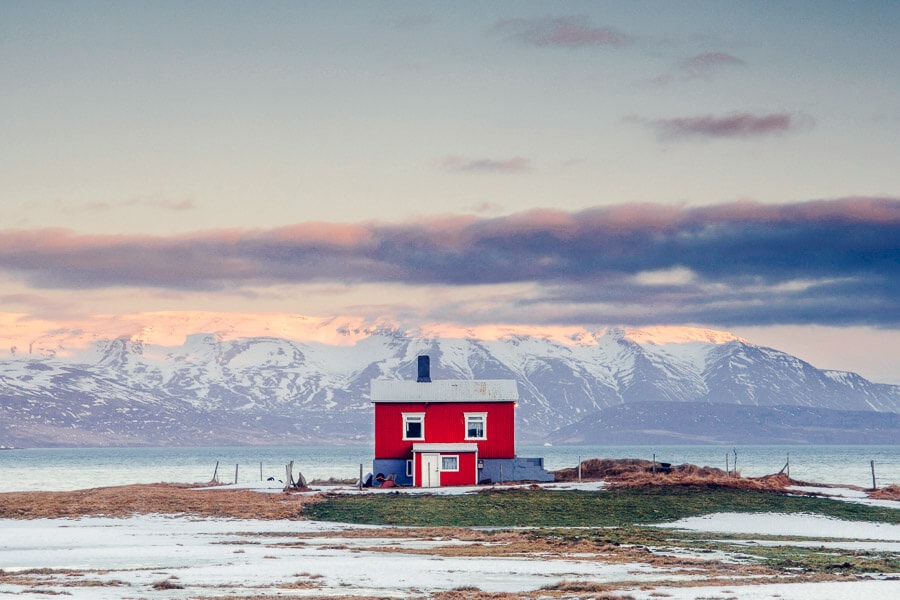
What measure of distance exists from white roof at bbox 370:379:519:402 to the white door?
412 cm

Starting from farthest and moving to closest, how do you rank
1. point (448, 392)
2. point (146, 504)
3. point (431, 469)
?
point (448, 392) < point (431, 469) < point (146, 504)

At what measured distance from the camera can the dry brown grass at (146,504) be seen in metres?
61.8

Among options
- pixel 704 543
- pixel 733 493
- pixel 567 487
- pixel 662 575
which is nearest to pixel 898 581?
pixel 662 575

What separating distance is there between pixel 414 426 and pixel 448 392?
10.3 ft

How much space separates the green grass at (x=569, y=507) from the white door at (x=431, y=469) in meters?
10.9

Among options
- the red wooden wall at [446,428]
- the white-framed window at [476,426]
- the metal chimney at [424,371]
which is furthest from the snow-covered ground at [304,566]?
the metal chimney at [424,371]

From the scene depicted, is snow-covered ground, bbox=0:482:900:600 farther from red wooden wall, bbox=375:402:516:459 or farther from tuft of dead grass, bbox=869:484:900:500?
red wooden wall, bbox=375:402:516:459

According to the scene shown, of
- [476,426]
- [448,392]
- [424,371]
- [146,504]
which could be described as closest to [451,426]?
[476,426]

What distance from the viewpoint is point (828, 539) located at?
5094 centimetres

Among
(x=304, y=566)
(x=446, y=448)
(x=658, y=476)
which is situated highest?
(x=446, y=448)

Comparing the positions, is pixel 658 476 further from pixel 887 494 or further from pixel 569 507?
pixel 569 507

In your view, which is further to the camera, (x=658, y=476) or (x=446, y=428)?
(x=446, y=428)

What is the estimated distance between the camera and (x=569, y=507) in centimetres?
6322

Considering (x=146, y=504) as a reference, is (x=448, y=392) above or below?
above
